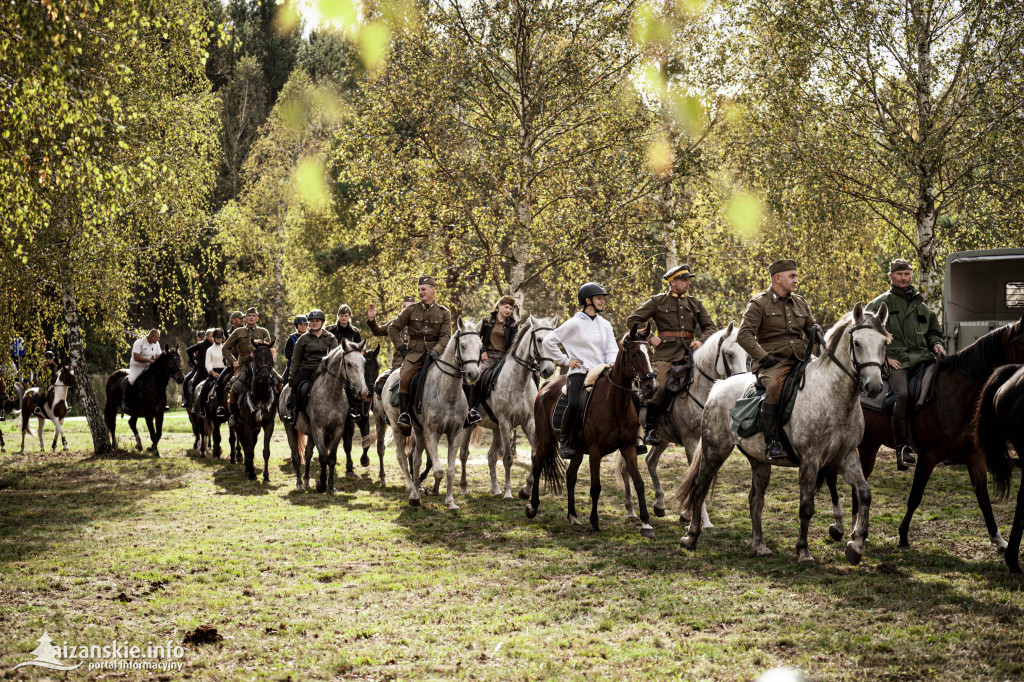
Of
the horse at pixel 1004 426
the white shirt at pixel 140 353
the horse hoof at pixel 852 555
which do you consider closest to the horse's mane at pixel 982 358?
the horse at pixel 1004 426

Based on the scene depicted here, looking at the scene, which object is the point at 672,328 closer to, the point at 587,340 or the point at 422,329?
the point at 587,340

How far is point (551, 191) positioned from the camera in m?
21.1

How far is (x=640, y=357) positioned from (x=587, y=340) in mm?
1488

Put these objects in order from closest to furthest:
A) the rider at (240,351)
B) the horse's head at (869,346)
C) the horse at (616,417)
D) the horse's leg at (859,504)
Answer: the horse's head at (869,346), the horse's leg at (859,504), the horse at (616,417), the rider at (240,351)

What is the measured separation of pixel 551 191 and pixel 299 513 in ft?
38.4

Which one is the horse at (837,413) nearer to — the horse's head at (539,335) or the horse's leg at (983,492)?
the horse's leg at (983,492)

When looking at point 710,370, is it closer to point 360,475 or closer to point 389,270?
point 360,475

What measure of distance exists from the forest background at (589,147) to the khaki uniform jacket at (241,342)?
3021 millimetres

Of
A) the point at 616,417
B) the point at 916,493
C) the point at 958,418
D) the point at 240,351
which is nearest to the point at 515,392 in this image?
the point at 616,417

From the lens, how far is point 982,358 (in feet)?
28.3

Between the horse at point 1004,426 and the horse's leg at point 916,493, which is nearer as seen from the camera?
the horse at point 1004,426

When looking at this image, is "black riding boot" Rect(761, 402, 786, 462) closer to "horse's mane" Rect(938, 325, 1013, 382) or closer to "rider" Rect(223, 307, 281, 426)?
"horse's mane" Rect(938, 325, 1013, 382)

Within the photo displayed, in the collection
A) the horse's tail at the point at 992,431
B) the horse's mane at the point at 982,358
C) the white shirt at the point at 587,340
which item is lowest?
the horse's tail at the point at 992,431

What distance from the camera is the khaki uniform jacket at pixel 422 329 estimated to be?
12.3 m
